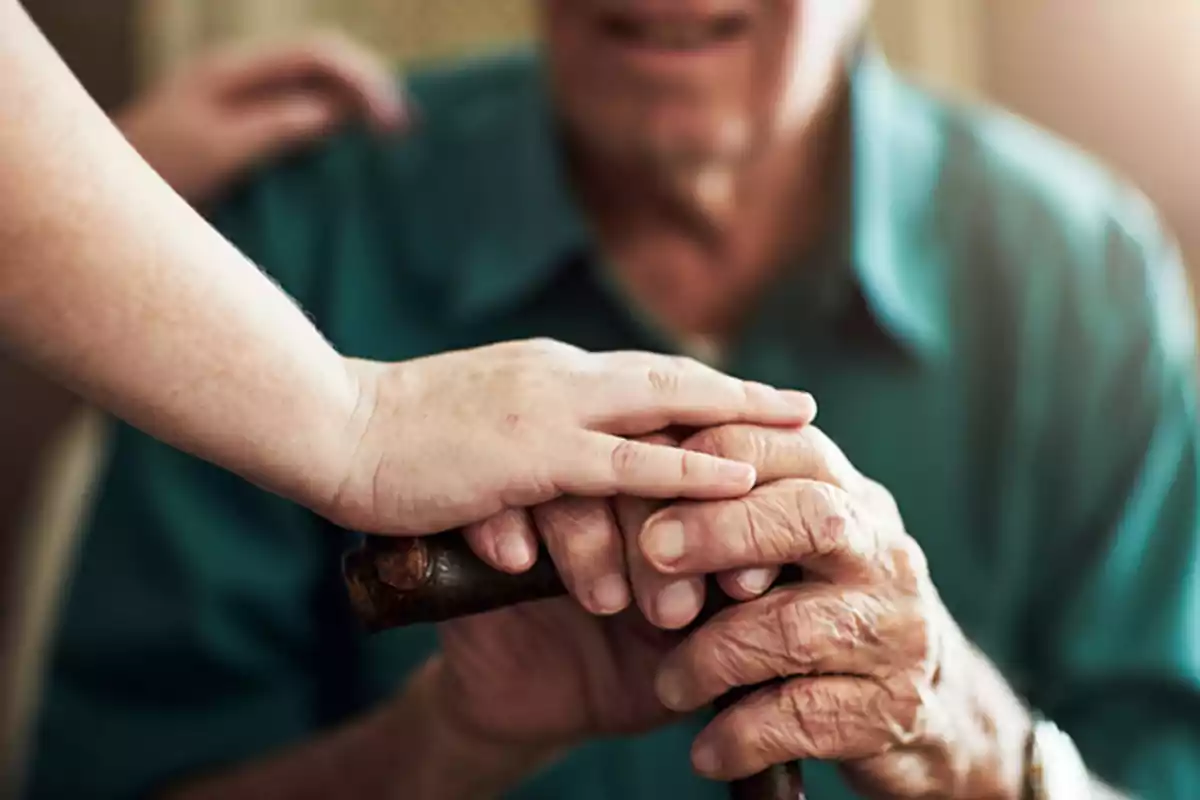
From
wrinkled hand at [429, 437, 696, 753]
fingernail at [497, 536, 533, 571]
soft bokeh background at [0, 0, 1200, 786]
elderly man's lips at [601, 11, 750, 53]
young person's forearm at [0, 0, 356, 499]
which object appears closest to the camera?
young person's forearm at [0, 0, 356, 499]

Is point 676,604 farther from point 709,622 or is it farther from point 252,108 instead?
point 252,108

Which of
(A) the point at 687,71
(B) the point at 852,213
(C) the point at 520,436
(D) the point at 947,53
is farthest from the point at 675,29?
(D) the point at 947,53

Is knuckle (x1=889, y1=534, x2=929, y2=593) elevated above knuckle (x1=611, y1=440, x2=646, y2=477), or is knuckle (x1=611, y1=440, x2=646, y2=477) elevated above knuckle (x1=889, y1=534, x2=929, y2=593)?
knuckle (x1=611, y1=440, x2=646, y2=477)

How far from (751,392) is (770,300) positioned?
1.52ft

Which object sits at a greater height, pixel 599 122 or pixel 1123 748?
pixel 599 122

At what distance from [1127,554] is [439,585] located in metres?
0.66

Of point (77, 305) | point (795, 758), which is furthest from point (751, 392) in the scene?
point (77, 305)

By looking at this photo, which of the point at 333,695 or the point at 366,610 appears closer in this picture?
the point at 366,610

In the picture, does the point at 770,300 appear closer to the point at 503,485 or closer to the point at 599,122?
the point at 599,122

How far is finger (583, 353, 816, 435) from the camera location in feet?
1.94

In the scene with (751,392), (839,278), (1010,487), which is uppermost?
(751,392)

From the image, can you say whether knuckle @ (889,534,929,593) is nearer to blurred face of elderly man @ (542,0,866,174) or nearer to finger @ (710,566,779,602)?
finger @ (710,566,779,602)

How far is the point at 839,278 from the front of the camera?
104 cm

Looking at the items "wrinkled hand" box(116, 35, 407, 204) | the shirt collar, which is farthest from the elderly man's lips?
"wrinkled hand" box(116, 35, 407, 204)
